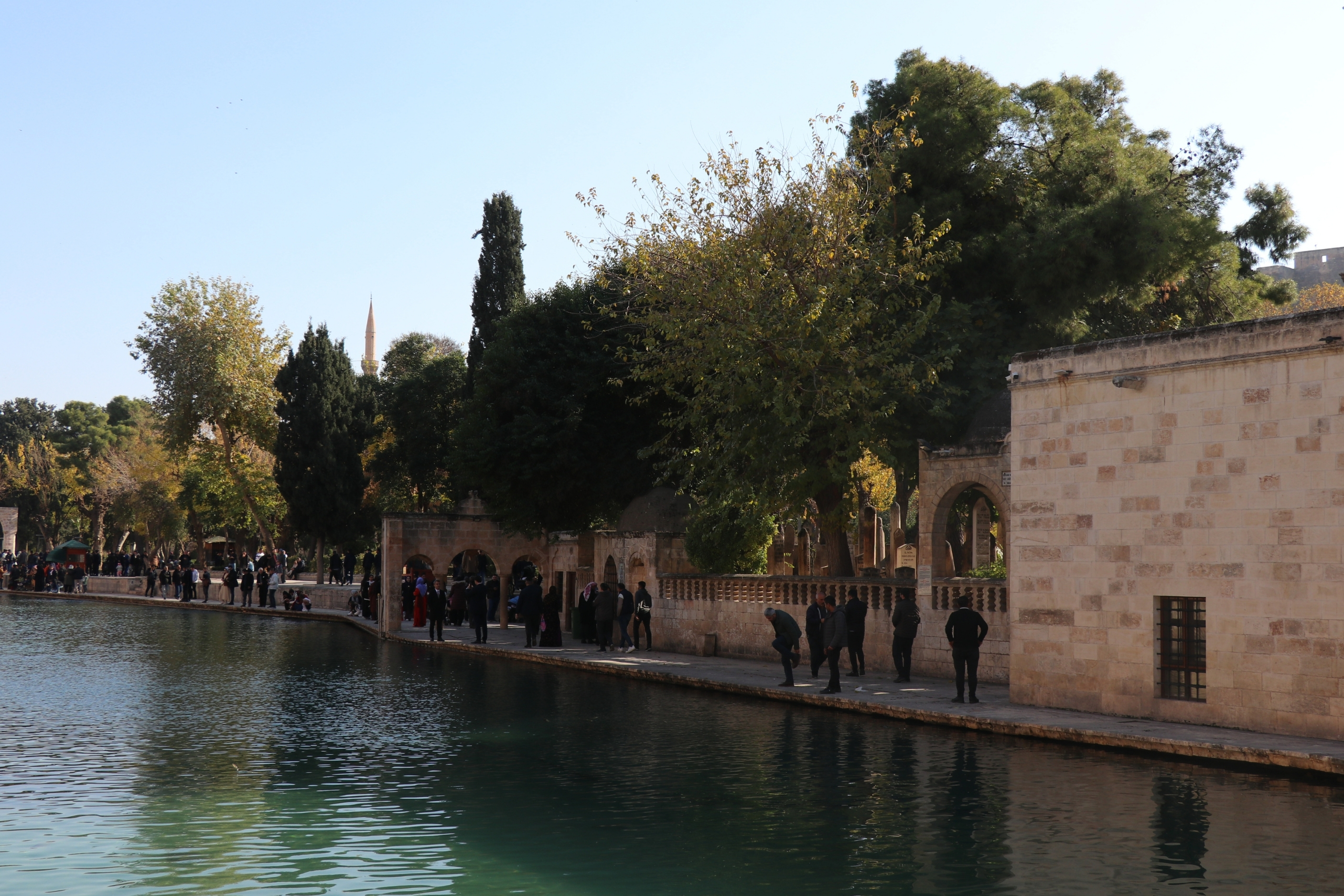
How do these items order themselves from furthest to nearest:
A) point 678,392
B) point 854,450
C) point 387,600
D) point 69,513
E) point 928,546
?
point 69,513 → point 387,600 → point 678,392 → point 854,450 → point 928,546

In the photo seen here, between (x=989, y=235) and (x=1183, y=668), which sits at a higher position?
(x=989, y=235)

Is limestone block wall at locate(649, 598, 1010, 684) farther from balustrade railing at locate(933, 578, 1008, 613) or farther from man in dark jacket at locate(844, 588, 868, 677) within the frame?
man in dark jacket at locate(844, 588, 868, 677)

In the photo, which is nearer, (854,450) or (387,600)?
(854,450)

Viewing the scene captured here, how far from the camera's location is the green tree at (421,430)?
4734cm

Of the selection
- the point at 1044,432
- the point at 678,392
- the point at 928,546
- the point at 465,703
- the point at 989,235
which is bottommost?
the point at 465,703

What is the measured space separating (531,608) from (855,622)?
907 centimetres

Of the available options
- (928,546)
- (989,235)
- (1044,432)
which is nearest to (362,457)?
(989,235)

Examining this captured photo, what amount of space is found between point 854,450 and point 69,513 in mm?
68507

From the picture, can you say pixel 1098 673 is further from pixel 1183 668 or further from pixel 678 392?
pixel 678 392

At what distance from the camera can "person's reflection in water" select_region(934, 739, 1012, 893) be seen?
8.05m

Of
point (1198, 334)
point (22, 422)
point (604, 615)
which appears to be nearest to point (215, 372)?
point (604, 615)

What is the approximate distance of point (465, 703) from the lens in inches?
682

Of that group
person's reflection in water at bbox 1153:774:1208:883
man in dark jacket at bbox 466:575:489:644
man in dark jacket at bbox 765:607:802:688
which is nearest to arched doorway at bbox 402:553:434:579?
man in dark jacket at bbox 466:575:489:644

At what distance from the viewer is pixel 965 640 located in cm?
Result: 1661
